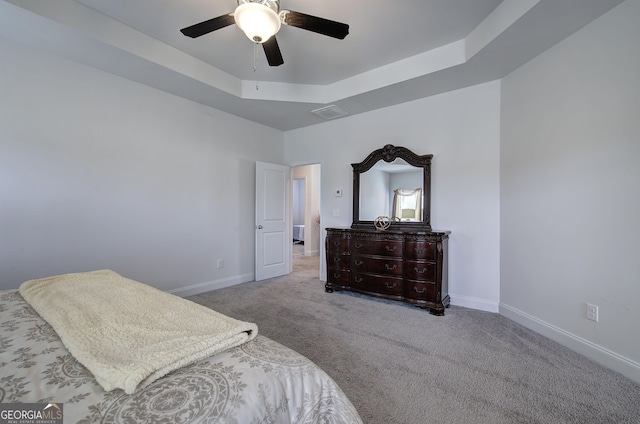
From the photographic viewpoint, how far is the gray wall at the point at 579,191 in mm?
1856

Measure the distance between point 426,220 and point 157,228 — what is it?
340cm

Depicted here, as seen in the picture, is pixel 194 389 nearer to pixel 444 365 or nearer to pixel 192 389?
pixel 192 389

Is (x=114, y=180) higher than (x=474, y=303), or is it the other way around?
(x=114, y=180)

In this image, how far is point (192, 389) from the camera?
717mm

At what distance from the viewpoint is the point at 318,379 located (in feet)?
2.93

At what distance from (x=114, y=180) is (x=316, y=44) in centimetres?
264

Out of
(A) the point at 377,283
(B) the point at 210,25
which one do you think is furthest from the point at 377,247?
(B) the point at 210,25

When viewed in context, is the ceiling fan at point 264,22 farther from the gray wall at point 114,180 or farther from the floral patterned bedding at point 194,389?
the floral patterned bedding at point 194,389

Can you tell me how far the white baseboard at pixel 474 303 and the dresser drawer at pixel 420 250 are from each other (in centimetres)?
72

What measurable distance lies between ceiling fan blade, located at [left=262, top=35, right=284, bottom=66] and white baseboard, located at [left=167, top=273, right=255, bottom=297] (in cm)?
297

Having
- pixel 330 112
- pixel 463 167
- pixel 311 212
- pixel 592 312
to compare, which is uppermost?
pixel 330 112

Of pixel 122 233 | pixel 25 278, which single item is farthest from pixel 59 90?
pixel 25 278

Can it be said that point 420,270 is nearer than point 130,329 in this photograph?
No

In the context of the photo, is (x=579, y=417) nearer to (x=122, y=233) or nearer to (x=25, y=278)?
(x=122, y=233)
